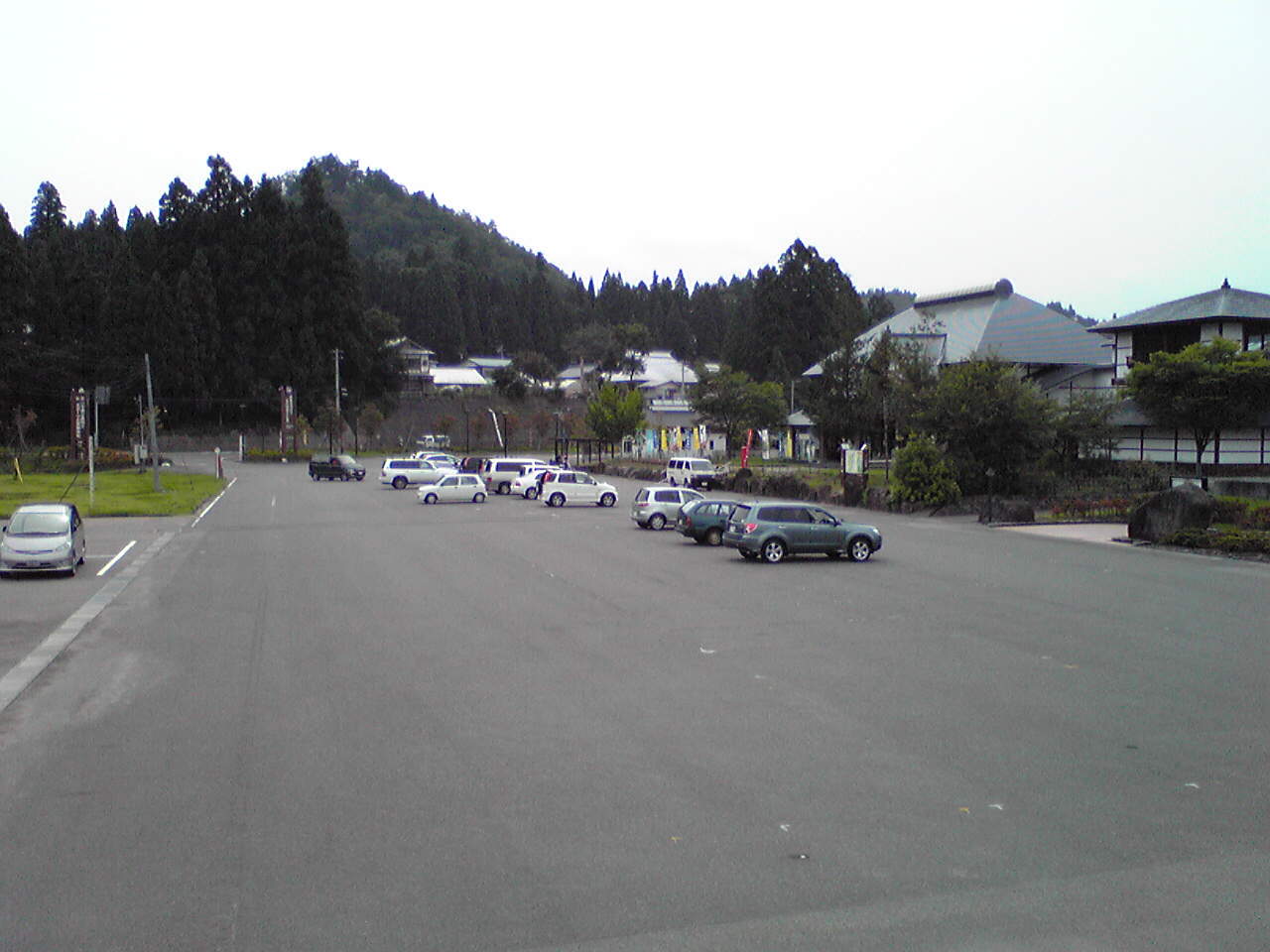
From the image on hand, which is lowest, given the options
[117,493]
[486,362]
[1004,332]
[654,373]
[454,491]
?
[117,493]

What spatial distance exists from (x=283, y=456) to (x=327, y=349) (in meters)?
16.2

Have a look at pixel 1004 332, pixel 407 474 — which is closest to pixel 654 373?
pixel 1004 332

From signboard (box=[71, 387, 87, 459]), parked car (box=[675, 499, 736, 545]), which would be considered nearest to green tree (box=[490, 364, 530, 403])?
signboard (box=[71, 387, 87, 459])

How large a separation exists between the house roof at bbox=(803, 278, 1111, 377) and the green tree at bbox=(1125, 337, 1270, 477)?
25.3 m

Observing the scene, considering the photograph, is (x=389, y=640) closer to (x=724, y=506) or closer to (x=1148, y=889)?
(x=1148, y=889)

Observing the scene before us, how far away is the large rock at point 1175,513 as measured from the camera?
30.3 metres

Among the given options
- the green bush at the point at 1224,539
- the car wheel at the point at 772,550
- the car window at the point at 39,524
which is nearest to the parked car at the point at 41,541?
the car window at the point at 39,524

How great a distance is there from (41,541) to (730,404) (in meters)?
61.8

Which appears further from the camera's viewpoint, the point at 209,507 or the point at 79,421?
the point at 79,421

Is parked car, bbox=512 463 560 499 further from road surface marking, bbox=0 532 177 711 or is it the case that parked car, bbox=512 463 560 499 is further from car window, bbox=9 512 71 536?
car window, bbox=9 512 71 536

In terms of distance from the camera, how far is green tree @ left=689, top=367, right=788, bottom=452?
83000 mm

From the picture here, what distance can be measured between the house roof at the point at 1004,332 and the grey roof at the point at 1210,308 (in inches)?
713

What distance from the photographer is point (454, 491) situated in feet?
164

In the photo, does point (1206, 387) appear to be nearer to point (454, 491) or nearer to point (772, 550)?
point (772, 550)
